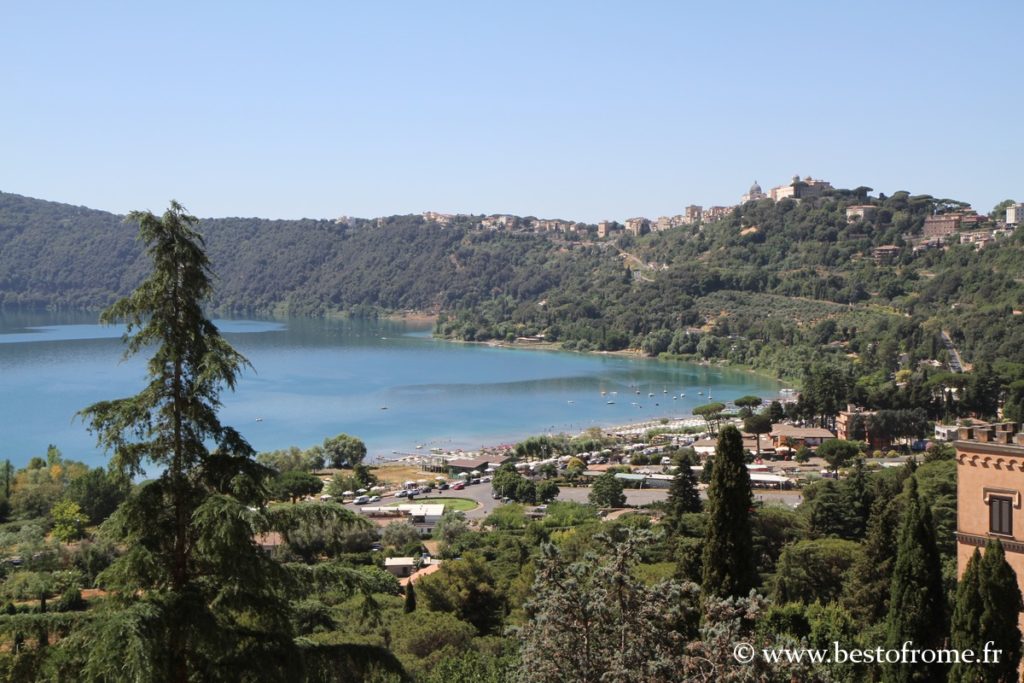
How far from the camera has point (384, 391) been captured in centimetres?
4906

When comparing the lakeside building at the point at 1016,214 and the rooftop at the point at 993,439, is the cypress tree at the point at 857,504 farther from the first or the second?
the lakeside building at the point at 1016,214

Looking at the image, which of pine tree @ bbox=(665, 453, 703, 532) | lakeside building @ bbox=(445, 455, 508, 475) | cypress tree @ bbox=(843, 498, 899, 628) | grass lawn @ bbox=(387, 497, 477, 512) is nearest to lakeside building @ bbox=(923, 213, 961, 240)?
lakeside building @ bbox=(445, 455, 508, 475)

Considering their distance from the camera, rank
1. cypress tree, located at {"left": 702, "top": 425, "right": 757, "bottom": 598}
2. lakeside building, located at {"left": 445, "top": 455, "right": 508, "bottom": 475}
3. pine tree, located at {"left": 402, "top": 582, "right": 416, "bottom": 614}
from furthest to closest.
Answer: lakeside building, located at {"left": 445, "top": 455, "right": 508, "bottom": 475}, pine tree, located at {"left": 402, "top": 582, "right": 416, "bottom": 614}, cypress tree, located at {"left": 702, "top": 425, "right": 757, "bottom": 598}

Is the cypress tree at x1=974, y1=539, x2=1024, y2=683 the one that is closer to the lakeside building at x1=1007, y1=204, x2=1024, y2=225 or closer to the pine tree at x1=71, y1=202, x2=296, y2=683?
the pine tree at x1=71, y1=202, x2=296, y2=683

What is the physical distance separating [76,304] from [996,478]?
113 meters

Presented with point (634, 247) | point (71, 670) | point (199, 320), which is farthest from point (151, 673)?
point (634, 247)

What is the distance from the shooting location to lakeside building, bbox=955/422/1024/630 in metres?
7.67

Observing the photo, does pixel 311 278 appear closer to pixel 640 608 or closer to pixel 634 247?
pixel 634 247

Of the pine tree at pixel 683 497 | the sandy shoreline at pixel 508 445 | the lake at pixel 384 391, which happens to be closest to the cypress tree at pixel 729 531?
the pine tree at pixel 683 497

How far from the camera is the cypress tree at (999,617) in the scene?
22.1 ft

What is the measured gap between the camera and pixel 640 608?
3895mm

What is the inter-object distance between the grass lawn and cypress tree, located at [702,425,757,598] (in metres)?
15.5

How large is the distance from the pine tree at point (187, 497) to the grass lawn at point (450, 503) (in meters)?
20.4

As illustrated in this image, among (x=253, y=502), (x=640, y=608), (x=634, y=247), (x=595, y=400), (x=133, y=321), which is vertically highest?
(x=634, y=247)
